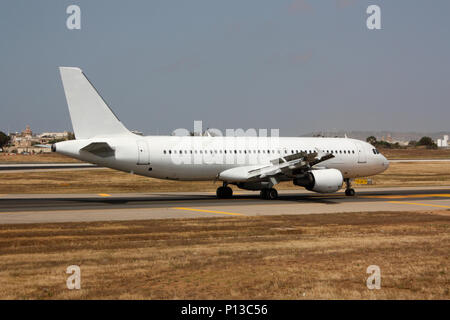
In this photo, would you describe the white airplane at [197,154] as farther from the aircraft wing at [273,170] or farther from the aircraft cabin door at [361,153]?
the aircraft cabin door at [361,153]

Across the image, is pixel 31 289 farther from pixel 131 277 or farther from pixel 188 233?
pixel 188 233

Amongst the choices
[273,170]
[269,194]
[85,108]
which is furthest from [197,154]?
[85,108]

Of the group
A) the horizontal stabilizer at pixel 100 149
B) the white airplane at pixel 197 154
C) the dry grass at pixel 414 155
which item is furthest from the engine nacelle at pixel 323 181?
the dry grass at pixel 414 155

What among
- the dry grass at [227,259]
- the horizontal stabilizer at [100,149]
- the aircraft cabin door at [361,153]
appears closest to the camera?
the dry grass at [227,259]

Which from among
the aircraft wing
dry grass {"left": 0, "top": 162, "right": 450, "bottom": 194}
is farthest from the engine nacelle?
dry grass {"left": 0, "top": 162, "right": 450, "bottom": 194}

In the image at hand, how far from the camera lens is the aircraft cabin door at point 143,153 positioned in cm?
3034

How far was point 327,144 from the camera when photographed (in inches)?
1486

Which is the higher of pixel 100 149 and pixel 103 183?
pixel 100 149

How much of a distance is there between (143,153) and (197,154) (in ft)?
11.8

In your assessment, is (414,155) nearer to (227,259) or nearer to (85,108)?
(85,108)

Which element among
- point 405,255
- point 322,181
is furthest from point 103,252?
point 322,181

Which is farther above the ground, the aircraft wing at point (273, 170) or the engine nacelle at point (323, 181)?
the aircraft wing at point (273, 170)

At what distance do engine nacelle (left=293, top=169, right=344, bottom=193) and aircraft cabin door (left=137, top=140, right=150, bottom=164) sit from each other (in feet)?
32.1

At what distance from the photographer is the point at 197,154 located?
3238 centimetres
